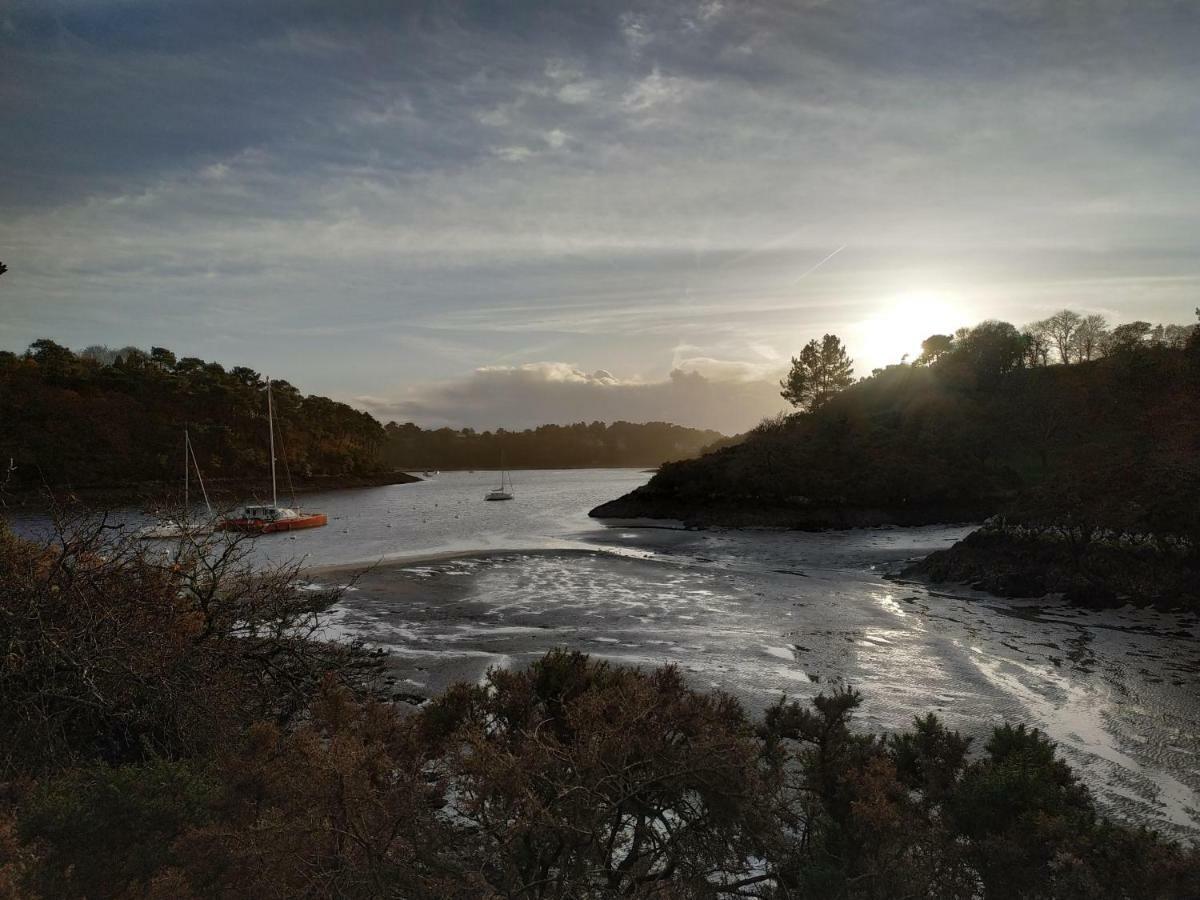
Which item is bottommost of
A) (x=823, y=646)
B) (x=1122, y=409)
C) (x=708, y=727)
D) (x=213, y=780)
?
(x=823, y=646)

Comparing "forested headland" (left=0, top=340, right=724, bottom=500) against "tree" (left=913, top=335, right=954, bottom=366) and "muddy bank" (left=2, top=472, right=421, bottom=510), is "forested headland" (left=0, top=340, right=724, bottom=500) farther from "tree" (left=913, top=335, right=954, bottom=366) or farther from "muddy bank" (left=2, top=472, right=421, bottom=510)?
"tree" (left=913, top=335, right=954, bottom=366)

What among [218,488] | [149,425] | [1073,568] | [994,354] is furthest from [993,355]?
[149,425]

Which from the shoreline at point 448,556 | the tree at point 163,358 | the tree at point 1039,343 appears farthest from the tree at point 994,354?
the tree at point 163,358

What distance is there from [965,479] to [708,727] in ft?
166

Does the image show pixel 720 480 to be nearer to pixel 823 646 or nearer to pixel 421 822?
pixel 823 646

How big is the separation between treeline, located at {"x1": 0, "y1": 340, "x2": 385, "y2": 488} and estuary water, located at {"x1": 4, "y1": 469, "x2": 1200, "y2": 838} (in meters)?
59.4

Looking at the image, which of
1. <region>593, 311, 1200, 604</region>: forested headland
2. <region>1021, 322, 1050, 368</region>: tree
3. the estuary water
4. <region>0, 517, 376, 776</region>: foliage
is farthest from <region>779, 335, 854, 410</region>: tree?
<region>0, 517, 376, 776</region>: foliage

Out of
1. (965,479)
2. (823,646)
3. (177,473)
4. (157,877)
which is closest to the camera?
(157,877)

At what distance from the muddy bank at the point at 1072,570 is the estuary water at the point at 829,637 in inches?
43.0

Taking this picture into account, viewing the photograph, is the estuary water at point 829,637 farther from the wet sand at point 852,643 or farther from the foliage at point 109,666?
the foliage at point 109,666

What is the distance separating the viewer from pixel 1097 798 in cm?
793

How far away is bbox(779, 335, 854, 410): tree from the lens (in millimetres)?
82438

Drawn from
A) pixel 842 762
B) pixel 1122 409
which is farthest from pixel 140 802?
pixel 1122 409

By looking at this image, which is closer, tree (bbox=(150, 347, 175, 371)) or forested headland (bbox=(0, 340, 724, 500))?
forested headland (bbox=(0, 340, 724, 500))
